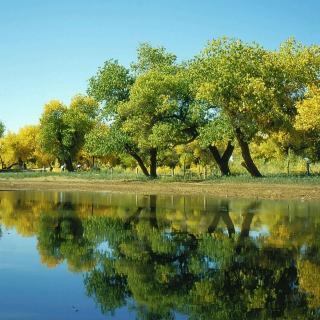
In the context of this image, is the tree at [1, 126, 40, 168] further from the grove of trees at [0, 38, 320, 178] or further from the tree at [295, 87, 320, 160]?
the tree at [295, 87, 320, 160]

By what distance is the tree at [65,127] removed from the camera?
287 ft

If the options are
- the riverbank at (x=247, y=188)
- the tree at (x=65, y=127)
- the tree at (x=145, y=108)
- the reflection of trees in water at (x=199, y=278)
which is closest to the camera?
the reflection of trees in water at (x=199, y=278)

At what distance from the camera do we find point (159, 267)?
1221 centimetres

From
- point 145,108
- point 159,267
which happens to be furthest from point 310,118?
point 159,267

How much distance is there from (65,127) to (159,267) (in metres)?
80.2

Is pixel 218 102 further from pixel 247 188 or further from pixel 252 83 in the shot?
pixel 247 188

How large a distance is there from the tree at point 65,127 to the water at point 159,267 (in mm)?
66254

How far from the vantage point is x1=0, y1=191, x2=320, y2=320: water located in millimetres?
9000

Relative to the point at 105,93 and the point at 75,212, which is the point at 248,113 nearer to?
the point at 105,93

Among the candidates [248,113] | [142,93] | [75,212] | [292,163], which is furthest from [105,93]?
[75,212]

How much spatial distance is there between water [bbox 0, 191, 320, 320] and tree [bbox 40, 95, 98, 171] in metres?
66.3

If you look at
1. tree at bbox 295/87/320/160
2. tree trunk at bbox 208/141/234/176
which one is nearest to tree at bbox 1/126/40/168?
tree trunk at bbox 208/141/234/176

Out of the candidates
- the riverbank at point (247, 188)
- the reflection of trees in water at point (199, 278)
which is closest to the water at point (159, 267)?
the reflection of trees in water at point (199, 278)

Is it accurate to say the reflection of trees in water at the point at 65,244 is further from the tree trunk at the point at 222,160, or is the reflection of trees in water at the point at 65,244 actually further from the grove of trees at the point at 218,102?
the tree trunk at the point at 222,160
